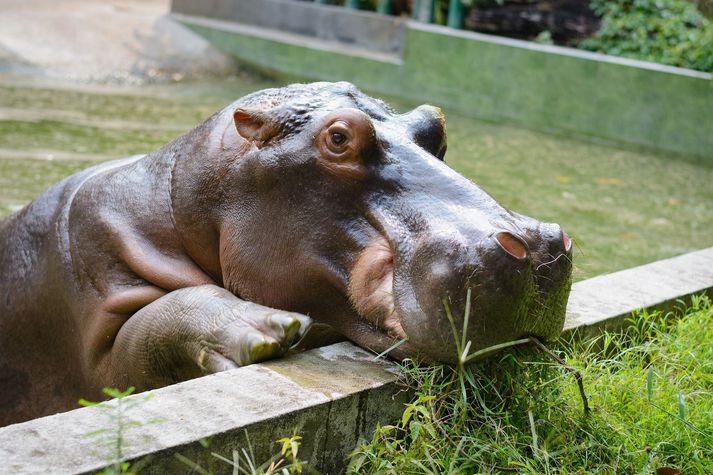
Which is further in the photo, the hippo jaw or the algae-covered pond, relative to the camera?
the algae-covered pond

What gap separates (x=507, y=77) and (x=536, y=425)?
9.29 m

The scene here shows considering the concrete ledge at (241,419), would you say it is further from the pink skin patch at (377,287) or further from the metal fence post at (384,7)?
the metal fence post at (384,7)

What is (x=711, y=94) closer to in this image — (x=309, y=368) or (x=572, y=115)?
(x=572, y=115)

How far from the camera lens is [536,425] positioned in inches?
111

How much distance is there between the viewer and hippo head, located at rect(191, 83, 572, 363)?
104 inches

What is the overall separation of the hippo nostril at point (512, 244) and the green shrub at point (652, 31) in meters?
9.40

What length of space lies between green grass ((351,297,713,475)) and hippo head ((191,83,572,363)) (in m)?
0.13

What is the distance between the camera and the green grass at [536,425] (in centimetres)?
263

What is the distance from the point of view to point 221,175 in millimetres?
3238

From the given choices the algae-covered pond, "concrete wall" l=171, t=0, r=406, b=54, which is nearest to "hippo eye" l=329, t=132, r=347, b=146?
the algae-covered pond

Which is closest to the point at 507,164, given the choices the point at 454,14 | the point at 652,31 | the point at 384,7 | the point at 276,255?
the point at 652,31

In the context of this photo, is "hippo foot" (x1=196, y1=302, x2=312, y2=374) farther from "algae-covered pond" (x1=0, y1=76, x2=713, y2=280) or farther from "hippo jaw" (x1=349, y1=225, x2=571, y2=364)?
"algae-covered pond" (x1=0, y1=76, x2=713, y2=280)

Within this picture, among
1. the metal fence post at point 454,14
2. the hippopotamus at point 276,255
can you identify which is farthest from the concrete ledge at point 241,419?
the metal fence post at point 454,14

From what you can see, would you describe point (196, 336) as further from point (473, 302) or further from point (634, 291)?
point (634, 291)
